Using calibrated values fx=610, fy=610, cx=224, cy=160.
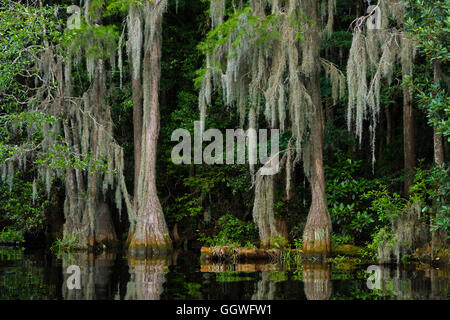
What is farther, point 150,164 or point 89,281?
point 150,164

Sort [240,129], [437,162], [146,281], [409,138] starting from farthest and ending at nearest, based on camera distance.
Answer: [240,129] → [409,138] → [437,162] → [146,281]

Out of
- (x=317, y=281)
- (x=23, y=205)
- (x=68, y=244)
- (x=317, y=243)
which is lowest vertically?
(x=68, y=244)

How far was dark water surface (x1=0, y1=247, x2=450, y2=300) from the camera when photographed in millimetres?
7378

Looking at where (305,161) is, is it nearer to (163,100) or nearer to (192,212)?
(192,212)

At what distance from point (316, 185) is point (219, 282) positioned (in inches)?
207

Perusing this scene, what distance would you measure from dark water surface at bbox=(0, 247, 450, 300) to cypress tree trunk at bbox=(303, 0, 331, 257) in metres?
1.18

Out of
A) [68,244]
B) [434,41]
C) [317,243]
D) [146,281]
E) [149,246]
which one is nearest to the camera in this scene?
[146,281]

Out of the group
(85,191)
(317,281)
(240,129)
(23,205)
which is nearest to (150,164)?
(240,129)

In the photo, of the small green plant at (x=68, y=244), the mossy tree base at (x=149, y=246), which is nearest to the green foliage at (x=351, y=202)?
the mossy tree base at (x=149, y=246)

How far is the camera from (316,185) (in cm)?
1352

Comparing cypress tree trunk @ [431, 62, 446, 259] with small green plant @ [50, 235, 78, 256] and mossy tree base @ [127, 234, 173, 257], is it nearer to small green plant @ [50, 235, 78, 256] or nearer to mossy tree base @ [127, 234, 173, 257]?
mossy tree base @ [127, 234, 173, 257]

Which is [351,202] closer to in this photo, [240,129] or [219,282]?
[240,129]

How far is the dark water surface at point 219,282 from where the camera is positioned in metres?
7.38

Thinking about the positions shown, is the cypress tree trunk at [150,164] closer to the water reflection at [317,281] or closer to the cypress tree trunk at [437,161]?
the water reflection at [317,281]
